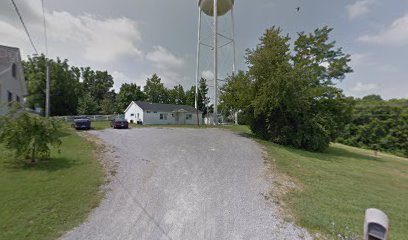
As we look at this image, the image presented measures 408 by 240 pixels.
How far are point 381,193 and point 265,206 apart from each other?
16.0 feet

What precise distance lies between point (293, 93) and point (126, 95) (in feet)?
128

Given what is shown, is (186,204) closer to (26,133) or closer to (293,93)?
(26,133)

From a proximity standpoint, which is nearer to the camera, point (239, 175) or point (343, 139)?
point (239, 175)

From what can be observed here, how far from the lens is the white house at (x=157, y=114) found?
32000 mm

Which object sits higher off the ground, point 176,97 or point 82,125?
point 176,97

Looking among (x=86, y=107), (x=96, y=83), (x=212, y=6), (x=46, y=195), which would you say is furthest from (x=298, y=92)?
(x=96, y=83)

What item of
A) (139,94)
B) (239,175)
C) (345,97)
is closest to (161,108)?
(139,94)

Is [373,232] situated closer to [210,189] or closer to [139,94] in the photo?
[210,189]

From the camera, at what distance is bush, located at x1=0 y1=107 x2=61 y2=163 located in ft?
24.0

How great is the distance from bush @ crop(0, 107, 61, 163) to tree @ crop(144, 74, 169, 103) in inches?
1765

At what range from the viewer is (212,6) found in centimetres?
2705

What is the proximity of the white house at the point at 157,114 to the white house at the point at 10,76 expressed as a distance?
14848 millimetres

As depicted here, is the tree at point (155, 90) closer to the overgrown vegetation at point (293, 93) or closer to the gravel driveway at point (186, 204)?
the overgrown vegetation at point (293, 93)

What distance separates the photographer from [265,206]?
526cm
